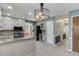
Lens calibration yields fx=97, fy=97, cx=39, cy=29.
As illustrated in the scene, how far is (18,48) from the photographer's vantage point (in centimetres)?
378

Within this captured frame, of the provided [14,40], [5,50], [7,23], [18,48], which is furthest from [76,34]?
[7,23]

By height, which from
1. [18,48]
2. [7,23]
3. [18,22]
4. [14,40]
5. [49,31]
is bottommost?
[18,48]

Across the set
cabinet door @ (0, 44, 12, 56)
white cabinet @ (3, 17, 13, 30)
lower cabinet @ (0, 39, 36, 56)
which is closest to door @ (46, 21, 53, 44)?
white cabinet @ (3, 17, 13, 30)

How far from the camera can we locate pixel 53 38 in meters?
7.54

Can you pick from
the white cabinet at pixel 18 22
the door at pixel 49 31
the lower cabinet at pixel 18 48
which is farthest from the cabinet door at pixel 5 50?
the door at pixel 49 31

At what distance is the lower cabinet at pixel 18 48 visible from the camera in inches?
124

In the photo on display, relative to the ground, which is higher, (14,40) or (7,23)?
(7,23)

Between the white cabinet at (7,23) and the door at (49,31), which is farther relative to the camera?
the door at (49,31)

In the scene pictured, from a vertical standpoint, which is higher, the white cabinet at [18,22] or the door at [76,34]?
the white cabinet at [18,22]

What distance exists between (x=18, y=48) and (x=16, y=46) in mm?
159

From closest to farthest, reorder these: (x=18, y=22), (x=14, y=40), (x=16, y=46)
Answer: (x=14, y=40) → (x=16, y=46) → (x=18, y=22)

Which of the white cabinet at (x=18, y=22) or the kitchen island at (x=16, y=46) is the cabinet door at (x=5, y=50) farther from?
the white cabinet at (x=18, y=22)

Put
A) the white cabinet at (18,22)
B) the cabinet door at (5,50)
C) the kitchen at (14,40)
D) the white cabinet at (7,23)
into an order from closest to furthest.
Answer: the cabinet door at (5,50), the kitchen at (14,40), the white cabinet at (7,23), the white cabinet at (18,22)

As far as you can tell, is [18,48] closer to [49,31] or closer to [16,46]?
[16,46]
